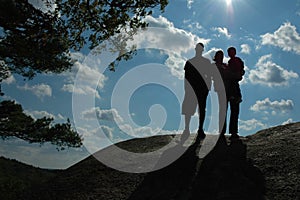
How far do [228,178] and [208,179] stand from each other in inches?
15.8

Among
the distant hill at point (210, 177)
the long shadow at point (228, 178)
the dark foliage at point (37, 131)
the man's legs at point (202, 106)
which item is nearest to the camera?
the long shadow at point (228, 178)

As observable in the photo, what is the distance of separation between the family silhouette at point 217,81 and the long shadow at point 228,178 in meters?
1.48

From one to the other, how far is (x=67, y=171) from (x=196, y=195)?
433 cm

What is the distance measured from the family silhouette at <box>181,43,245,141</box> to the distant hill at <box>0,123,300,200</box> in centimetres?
94

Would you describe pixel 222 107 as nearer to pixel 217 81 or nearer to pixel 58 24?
pixel 217 81

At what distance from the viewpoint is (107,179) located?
774 centimetres

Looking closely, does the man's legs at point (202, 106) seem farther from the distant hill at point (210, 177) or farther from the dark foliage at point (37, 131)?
the dark foliage at point (37, 131)

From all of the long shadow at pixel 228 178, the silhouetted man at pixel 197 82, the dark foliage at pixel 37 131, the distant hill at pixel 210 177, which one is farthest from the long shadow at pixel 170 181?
the dark foliage at pixel 37 131

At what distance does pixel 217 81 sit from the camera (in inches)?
348

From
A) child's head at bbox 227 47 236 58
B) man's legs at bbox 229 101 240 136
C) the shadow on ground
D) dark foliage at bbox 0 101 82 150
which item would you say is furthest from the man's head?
dark foliage at bbox 0 101 82 150

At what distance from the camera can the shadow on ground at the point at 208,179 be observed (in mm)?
6070

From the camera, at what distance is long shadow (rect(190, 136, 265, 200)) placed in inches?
235

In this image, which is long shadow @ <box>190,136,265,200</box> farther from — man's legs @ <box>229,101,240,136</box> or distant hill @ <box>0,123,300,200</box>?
man's legs @ <box>229,101,240,136</box>

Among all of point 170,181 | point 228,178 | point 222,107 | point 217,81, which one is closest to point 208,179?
point 228,178
